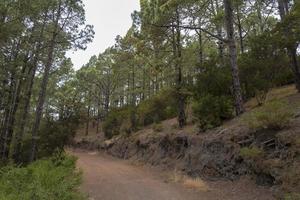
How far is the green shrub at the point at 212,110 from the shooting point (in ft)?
42.6

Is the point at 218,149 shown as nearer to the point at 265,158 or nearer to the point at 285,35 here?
the point at 265,158

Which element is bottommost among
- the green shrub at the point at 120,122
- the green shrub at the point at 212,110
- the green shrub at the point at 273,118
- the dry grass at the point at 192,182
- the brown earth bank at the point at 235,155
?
the dry grass at the point at 192,182

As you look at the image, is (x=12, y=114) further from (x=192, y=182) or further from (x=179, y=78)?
(x=192, y=182)

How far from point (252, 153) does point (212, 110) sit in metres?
4.33

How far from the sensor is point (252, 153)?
8.84 meters

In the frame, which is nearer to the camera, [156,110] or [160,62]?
[160,62]

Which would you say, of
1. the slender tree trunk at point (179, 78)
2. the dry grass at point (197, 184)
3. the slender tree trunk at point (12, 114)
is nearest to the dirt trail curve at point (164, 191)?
the dry grass at point (197, 184)

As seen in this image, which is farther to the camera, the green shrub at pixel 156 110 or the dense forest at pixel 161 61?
the green shrub at pixel 156 110

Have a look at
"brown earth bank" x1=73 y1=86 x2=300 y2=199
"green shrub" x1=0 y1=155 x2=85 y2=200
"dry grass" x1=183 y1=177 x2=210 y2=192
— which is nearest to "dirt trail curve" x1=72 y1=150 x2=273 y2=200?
"dry grass" x1=183 y1=177 x2=210 y2=192

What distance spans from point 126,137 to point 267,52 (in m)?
15.0

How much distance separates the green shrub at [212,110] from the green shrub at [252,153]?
12.5ft

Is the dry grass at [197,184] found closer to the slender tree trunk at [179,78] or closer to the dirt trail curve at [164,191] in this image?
the dirt trail curve at [164,191]

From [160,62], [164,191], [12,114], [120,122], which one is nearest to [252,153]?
[164,191]

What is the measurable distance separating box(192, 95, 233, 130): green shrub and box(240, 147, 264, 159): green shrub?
3795 mm
